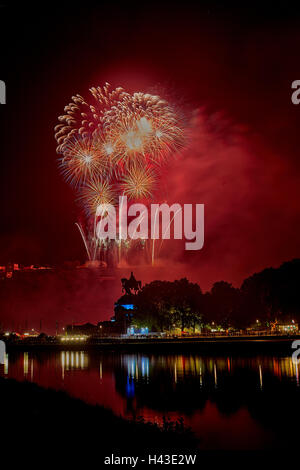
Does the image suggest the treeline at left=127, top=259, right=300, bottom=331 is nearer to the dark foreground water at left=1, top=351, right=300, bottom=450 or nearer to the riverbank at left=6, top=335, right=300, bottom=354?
the riverbank at left=6, top=335, right=300, bottom=354

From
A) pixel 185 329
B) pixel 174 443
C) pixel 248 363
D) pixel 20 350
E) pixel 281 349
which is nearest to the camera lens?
pixel 174 443

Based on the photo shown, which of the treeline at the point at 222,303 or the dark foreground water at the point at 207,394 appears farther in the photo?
the treeline at the point at 222,303

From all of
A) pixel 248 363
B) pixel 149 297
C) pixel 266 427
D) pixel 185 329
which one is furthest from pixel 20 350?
pixel 266 427

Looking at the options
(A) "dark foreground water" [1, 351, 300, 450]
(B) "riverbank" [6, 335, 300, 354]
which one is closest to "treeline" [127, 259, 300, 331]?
(B) "riverbank" [6, 335, 300, 354]

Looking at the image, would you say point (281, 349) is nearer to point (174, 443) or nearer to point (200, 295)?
point (200, 295)

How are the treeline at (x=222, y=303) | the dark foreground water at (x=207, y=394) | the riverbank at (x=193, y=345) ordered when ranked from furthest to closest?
the treeline at (x=222, y=303) → the riverbank at (x=193, y=345) → the dark foreground water at (x=207, y=394)

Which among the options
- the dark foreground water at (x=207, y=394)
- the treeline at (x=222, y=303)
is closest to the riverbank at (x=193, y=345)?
the dark foreground water at (x=207, y=394)

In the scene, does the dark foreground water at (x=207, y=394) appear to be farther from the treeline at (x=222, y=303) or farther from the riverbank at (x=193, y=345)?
the treeline at (x=222, y=303)
